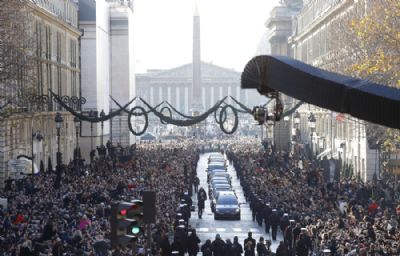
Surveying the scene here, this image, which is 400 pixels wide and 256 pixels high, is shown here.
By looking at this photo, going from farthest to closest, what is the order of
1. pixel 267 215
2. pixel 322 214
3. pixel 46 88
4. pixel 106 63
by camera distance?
1. pixel 106 63
2. pixel 46 88
3. pixel 267 215
4. pixel 322 214

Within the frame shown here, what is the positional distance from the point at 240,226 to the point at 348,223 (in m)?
13.2

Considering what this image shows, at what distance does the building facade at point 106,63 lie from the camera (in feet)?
296

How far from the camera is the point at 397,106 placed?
12164 mm

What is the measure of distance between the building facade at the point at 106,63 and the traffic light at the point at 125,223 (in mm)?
56515

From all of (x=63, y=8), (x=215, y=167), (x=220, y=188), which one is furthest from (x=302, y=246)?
(x=63, y=8)

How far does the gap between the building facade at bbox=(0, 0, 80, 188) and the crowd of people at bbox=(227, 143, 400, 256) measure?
1056 centimetres

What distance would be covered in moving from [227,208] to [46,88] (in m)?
25.1

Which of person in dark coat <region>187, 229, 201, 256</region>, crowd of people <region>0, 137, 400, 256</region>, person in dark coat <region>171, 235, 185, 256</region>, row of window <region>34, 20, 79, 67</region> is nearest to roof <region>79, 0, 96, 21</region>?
row of window <region>34, 20, 79, 67</region>

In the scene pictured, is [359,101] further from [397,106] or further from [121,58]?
[121,58]

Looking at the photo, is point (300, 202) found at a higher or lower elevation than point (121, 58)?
lower

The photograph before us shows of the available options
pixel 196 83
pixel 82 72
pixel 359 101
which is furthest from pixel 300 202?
pixel 196 83

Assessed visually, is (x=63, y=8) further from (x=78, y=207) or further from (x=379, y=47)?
(x=78, y=207)

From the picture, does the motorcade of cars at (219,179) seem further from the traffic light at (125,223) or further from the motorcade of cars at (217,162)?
the traffic light at (125,223)

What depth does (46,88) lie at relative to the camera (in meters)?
69.8
